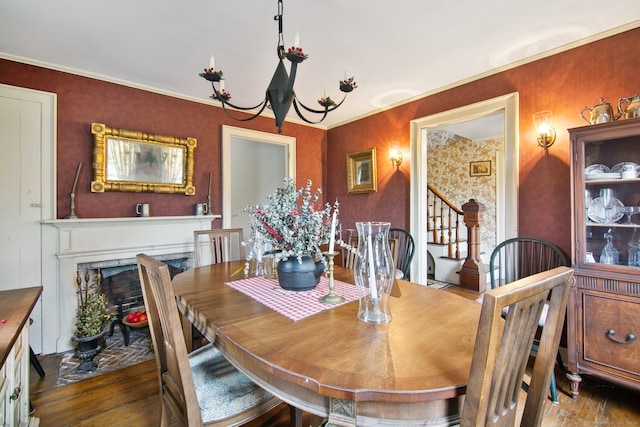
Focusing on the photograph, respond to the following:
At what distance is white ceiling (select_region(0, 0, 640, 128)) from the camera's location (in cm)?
180

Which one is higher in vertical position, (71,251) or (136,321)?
(71,251)

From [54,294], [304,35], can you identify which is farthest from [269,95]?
[54,294]

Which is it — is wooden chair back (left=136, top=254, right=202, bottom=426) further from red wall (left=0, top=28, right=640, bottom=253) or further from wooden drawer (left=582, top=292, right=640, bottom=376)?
wooden drawer (left=582, top=292, right=640, bottom=376)

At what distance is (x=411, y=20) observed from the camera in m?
1.94

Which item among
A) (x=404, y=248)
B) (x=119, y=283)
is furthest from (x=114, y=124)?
(x=404, y=248)

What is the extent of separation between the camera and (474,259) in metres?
3.61

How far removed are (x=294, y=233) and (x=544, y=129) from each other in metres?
2.22

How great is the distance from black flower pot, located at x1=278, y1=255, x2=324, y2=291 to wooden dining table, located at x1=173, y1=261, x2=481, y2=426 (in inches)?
9.0

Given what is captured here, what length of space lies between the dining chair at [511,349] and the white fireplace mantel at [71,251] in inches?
119

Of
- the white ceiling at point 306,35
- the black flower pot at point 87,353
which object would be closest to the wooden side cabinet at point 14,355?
the black flower pot at point 87,353

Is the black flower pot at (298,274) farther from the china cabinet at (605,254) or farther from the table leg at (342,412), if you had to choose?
the china cabinet at (605,254)

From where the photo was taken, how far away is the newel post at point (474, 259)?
3.55 metres

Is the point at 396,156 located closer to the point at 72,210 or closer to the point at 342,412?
the point at 342,412

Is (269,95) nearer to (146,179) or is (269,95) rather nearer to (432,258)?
(146,179)
